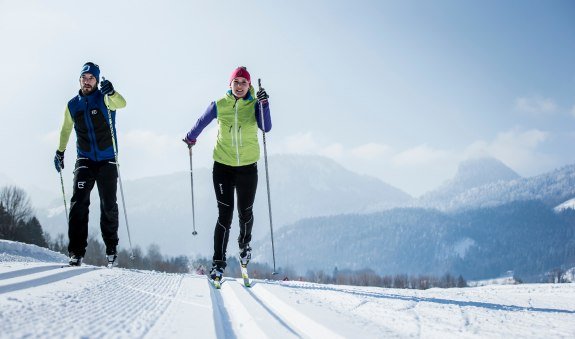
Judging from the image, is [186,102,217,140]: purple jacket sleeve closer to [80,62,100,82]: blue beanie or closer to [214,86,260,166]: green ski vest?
[214,86,260,166]: green ski vest

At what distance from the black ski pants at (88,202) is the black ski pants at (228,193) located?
1.95 meters

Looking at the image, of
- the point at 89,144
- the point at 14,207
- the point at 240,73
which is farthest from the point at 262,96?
the point at 14,207

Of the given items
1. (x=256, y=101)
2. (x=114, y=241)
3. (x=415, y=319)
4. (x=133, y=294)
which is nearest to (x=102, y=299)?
(x=133, y=294)

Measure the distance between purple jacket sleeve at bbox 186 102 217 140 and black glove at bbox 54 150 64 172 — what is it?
95.2 inches

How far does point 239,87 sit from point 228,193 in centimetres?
161

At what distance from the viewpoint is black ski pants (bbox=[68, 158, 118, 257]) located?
6.41 m

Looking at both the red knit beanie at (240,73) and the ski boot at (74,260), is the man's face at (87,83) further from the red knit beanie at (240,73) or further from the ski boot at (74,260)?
the ski boot at (74,260)

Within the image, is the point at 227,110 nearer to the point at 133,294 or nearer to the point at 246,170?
the point at 246,170

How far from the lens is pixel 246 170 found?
6.12 meters

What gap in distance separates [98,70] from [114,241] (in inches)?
116

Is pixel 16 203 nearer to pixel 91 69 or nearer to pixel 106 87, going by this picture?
pixel 91 69

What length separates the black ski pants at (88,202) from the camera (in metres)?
6.41

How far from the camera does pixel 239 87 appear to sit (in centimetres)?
601

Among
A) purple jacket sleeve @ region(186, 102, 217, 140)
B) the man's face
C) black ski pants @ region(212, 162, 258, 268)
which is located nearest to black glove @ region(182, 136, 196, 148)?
purple jacket sleeve @ region(186, 102, 217, 140)
